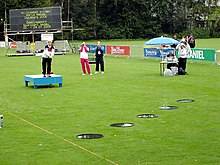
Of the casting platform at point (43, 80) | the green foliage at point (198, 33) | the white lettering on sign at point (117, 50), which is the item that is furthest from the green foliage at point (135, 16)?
the casting platform at point (43, 80)

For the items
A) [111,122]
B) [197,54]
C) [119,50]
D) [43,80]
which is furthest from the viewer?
[119,50]

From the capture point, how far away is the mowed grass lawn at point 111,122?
1033 cm

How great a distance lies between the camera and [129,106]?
16641 mm

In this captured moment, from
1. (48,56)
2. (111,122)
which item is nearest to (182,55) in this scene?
(48,56)

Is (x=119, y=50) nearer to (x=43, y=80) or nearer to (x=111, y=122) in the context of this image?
(x=43, y=80)

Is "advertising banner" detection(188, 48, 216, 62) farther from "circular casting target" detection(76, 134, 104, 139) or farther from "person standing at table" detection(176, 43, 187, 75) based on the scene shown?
"circular casting target" detection(76, 134, 104, 139)

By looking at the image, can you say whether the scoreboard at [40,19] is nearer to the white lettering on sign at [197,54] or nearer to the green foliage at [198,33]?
the white lettering on sign at [197,54]

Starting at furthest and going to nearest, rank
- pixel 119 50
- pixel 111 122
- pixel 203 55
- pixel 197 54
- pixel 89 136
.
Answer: pixel 119 50 < pixel 197 54 < pixel 203 55 < pixel 111 122 < pixel 89 136

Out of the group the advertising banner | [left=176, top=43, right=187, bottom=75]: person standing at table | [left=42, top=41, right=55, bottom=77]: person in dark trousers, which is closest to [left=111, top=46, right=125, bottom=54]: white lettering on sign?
the advertising banner

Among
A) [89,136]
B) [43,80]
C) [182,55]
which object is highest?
[182,55]

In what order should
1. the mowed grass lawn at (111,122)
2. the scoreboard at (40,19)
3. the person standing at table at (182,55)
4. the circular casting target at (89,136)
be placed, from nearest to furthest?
1. the mowed grass lawn at (111,122)
2. the circular casting target at (89,136)
3. the person standing at table at (182,55)
4. the scoreboard at (40,19)

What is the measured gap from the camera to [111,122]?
13.9m

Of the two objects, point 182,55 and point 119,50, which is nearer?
point 182,55

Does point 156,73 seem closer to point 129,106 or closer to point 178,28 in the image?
point 129,106
